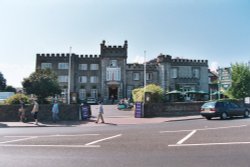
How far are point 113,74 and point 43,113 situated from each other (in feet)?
111

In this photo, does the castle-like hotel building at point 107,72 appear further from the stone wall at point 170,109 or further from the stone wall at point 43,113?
the stone wall at point 43,113

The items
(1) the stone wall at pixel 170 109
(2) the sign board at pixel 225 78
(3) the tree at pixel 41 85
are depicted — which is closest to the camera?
(1) the stone wall at pixel 170 109

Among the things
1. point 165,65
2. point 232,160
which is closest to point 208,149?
point 232,160

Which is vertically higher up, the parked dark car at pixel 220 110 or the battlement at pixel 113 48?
the battlement at pixel 113 48

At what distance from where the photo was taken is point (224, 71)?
Result: 4753 centimetres

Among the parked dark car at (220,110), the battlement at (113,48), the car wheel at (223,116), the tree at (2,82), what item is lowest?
the car wheel at (223,116)

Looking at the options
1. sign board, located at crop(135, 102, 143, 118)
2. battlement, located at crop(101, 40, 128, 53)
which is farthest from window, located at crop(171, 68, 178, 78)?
sign board, located at crop(135, 102, 143, 118)

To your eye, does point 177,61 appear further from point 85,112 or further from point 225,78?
point 85,112

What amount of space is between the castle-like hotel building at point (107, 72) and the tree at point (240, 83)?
18.6 metres

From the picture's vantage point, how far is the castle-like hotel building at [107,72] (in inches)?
2256

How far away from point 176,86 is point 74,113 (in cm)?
3853

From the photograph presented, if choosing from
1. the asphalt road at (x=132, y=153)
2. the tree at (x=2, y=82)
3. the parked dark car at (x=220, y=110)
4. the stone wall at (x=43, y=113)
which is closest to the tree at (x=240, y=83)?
the parked dark car at (x=220, y=110)

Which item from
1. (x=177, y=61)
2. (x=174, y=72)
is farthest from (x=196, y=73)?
(x=174, y=72)

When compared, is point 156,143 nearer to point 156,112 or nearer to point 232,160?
point 232,160
